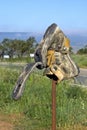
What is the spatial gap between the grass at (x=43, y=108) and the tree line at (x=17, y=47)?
34560 millimetres

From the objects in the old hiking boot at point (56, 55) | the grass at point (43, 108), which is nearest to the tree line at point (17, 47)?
the grass at point (43, 108)

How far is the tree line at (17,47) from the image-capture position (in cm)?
4634

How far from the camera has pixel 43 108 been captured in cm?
845

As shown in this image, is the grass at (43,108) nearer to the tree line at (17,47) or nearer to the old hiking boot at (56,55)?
the old hiking boot at (56,55)

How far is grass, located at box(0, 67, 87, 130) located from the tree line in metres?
34.6

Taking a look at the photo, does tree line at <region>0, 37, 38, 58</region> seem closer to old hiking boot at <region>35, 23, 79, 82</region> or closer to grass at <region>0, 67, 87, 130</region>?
grass at <region>0, 67, 87, 130</region>

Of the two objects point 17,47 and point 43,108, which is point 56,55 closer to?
point 43,108

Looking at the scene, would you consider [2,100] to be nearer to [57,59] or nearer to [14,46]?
[57,59]

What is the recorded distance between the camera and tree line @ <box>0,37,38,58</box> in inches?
1825

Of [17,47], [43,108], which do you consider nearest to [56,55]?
[43,108]

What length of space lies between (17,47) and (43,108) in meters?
38.5

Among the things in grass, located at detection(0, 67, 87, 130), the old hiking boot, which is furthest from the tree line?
the old hiking boot

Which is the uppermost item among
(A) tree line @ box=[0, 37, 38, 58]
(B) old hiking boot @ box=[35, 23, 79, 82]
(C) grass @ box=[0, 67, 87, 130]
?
(A) tree line @ box=[0, 37, 38, 58]

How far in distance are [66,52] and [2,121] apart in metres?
4.19
